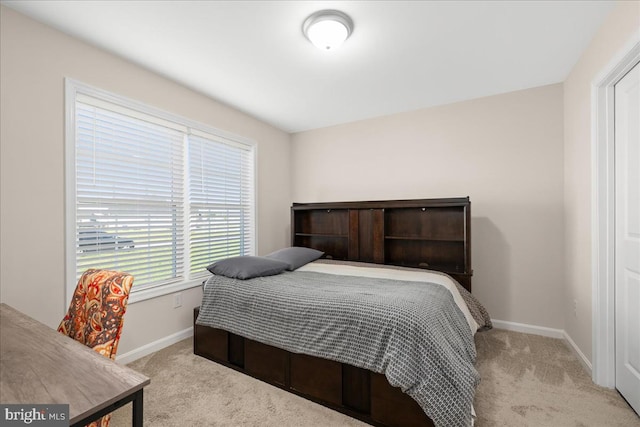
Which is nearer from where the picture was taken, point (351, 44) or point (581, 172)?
point (351, 44)

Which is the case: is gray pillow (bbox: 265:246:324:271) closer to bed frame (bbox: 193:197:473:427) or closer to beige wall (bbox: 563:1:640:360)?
bed frame (bbox: 193:197:473:427)

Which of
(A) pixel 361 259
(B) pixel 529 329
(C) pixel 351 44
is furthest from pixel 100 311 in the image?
(B) pixel 529 329

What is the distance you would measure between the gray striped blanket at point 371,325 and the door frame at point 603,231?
3.06 feet

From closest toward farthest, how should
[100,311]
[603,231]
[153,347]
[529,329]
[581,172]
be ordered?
[100,311]
[603,231]
[581,172]
[153,347]
[529,329]

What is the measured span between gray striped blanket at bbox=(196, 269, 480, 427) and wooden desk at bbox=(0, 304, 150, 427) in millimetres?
1150

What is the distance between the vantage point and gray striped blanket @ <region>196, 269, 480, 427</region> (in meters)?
1.50

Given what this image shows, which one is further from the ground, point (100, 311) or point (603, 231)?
point (603, 231)

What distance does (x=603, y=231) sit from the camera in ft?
6.70

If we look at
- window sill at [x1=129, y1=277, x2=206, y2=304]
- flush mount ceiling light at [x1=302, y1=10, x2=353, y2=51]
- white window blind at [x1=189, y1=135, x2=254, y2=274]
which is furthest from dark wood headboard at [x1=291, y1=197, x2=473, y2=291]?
flush mount ceiling light at [x1=302, y1=10, x2=353, y2=51]

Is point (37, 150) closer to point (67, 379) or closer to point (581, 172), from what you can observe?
point (67, 379)

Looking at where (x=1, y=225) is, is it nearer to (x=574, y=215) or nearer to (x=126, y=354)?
(x=126, y=354)

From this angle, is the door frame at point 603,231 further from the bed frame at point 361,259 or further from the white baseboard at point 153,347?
the white baseboard at point 153,347

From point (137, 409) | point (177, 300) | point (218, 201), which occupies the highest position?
point (218, 201)

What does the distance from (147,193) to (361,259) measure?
7.82 ft
